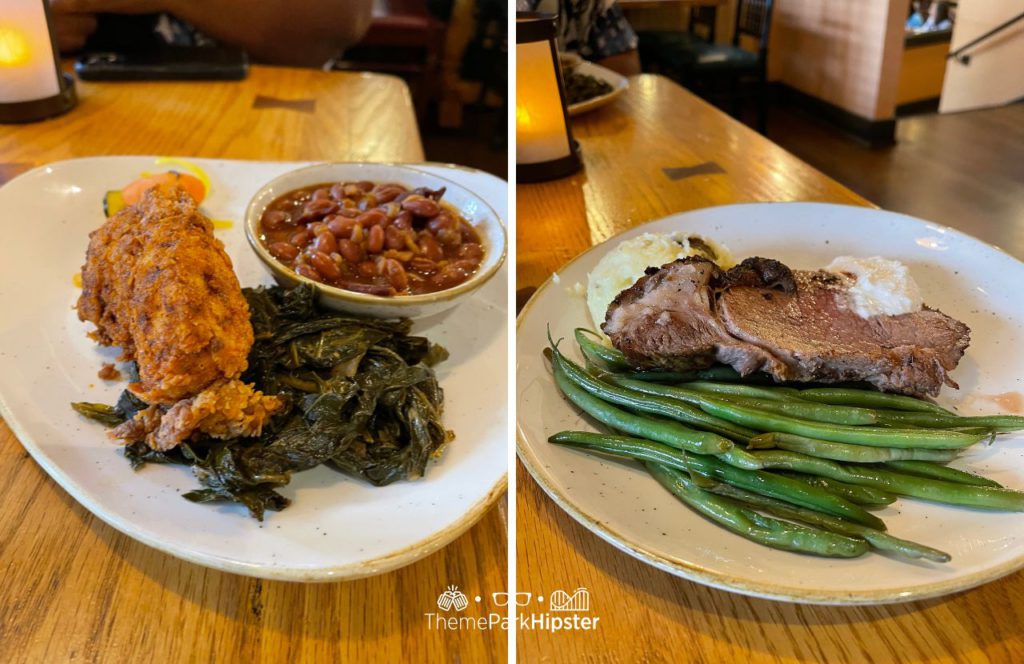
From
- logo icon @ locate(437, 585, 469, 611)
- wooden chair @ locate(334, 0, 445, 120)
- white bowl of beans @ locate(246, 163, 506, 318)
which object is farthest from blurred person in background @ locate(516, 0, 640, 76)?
logo icon @ locate(437, 585, 469, 611)

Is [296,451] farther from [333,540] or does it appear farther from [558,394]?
[558,394]

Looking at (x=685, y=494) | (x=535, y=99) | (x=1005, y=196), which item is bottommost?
(x=685, y=494)

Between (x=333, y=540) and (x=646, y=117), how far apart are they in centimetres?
205

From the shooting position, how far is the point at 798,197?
6.58 feet

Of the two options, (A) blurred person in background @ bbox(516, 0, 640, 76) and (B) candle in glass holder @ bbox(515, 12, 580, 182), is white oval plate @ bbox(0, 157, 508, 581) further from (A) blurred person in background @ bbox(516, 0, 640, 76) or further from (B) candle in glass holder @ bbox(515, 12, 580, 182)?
(A) blurred person in background @ bbox(516, 0, 640, 76)

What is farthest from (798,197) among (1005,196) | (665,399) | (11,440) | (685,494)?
(11,440)

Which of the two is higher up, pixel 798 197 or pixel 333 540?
pixel 798 197

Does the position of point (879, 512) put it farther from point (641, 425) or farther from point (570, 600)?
point (570, 600)

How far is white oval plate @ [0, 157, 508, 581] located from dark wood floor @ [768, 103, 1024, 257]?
1.14 m

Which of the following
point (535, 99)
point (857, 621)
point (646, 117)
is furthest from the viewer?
point (646, 117)

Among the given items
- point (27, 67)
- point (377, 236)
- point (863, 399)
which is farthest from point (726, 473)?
point (27, 67)

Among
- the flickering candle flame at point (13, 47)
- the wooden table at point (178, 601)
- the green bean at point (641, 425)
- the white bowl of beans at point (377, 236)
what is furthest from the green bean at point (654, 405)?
the flickering candle flame at point (13, 47)

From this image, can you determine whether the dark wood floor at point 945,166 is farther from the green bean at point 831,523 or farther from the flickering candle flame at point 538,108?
the green bean at point 831,523

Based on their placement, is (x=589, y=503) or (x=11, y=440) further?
(x=11, y=440)
